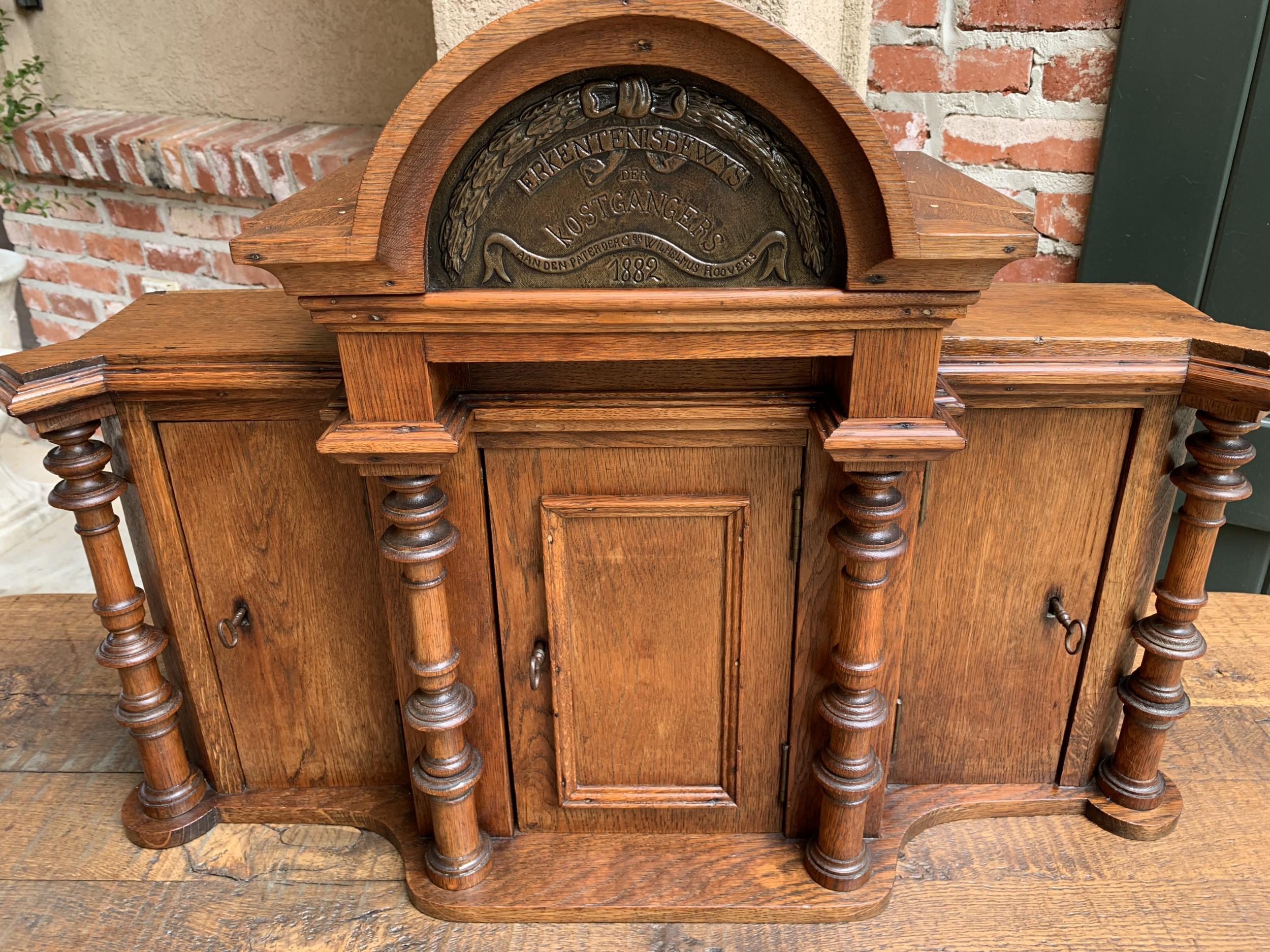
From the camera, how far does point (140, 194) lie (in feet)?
8.93

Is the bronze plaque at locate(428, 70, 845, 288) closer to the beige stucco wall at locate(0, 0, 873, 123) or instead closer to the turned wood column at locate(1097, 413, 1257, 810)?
the turned wood column at locate(1097, 413, 1257, 810)

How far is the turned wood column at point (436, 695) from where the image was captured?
128 centimetres

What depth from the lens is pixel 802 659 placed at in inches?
57.2

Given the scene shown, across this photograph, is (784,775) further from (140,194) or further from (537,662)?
(140,194)

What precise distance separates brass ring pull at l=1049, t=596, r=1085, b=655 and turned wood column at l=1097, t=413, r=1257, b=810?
0.09 metres

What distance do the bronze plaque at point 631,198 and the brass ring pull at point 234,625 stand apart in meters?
0.68

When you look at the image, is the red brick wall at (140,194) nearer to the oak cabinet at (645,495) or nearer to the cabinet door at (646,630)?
the oak cabinet at (645,495)

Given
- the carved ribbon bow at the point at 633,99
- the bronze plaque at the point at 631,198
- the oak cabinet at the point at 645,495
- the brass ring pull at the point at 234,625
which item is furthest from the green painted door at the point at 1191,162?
the brass ring pull at the point at 234,625

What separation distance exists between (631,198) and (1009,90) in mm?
1209

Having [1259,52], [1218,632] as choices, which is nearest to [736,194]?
[1259,52]

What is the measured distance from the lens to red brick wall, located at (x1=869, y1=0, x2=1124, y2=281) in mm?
1879

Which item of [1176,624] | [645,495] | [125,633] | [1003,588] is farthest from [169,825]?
[1176,624]

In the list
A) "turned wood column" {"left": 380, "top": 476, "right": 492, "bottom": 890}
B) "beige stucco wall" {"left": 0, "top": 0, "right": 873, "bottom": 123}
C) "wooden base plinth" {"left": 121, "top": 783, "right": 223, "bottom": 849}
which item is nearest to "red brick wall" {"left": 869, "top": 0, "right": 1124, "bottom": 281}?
"beige stucco wall" {"left": 0, "top": 0, "right": 873, "bottom": 123}

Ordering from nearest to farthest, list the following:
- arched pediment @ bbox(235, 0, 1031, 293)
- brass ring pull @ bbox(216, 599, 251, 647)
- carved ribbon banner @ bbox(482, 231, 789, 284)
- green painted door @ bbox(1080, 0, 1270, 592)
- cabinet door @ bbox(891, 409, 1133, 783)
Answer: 1. arched pediment @ bbox(235, 0, 1031, 293)
2. carved ribbon banner @ bbox(482, 231, 789, 284)
3. cabinet door @ bbox(891, 409, 1133, 783)
4. brass ring pull @ bbox(216, 599, 251, 647)
5. green painted door @ bbox(1080, 0, 1270, 592)
